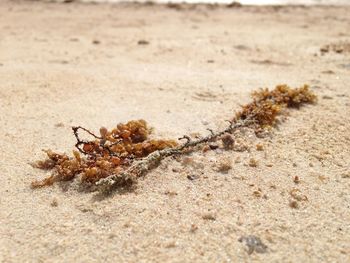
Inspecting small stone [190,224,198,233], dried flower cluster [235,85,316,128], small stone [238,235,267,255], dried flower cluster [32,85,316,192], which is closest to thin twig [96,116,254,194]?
dried flower cluster [32,85,316,192]

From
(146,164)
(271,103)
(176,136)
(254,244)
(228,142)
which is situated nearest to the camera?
(254,244)

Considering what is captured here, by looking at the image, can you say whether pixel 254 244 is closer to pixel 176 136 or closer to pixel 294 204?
pixel 294 204

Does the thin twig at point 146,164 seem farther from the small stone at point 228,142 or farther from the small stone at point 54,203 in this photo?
the small stone at point 54,203

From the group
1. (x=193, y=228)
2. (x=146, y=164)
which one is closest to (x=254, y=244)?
(x=193, y=228)

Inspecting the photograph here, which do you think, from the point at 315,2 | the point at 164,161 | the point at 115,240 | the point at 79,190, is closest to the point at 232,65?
the point at 164,161

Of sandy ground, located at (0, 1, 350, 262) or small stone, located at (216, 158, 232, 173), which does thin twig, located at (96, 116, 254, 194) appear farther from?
small stone, located at (216, 158, 232, 173)

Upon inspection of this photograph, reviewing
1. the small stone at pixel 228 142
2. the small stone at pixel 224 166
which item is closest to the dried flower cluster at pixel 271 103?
the small stone at pixel 228 142
